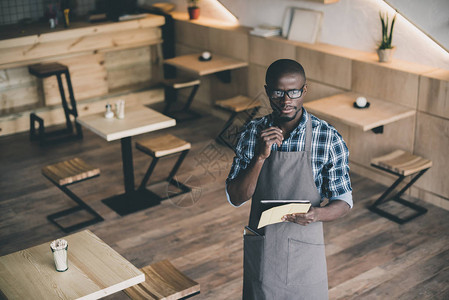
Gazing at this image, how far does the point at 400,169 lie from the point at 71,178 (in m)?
2.65

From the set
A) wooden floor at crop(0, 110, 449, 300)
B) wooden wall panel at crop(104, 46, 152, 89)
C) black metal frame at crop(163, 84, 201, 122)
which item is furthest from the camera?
wooden wall panel at crop(104, 46, 152, 89)

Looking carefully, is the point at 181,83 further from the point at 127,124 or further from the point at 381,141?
the point at 381,141

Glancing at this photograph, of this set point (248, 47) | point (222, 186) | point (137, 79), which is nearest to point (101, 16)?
point (137, 79)

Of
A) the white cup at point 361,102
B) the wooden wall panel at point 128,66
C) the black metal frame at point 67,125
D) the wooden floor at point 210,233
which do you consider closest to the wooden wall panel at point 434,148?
the wooden floor at point 210,233

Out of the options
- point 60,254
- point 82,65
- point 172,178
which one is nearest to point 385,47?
point 172,178

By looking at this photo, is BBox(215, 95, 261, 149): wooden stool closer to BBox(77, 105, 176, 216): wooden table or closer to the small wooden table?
the small wooden table

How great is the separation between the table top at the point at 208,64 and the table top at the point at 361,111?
63.1 inches

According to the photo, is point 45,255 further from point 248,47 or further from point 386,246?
point 248,47

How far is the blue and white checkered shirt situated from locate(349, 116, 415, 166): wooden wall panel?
9.74 ft

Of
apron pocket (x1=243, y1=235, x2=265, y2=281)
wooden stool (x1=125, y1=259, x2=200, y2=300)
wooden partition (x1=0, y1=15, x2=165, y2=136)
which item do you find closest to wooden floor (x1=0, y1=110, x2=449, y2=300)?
wooden stool (x1=125, y1=259, x2=200, y2=300)

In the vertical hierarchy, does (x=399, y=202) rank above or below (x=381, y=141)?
below

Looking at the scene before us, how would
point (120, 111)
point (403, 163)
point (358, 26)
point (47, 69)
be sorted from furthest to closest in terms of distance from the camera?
1. point (47, 69)
2. point (358, 26)
3. point (120, 111)
4. point (403, 163)

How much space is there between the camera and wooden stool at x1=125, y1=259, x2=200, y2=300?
2.88m

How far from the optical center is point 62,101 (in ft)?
21.4
